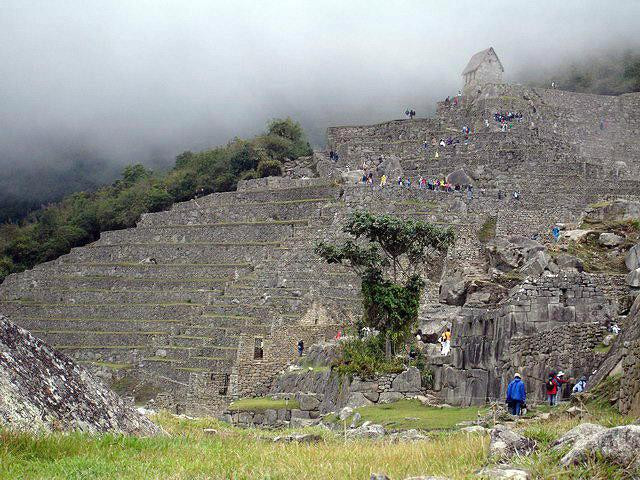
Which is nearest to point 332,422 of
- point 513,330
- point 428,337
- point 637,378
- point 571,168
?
point 513,330

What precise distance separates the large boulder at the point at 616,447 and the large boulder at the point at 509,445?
2.60ft

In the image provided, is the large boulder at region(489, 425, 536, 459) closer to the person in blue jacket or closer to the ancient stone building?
the person in blue jacket

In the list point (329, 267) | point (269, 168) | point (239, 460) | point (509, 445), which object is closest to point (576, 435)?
point (509, 445)

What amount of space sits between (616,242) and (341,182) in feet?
73.5

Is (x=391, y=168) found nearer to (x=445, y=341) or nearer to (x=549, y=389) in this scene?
(x=445, y=341)

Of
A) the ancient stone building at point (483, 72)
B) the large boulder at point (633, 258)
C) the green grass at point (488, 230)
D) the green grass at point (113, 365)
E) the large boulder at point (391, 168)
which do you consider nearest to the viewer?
the large boulder at point (633, 258)

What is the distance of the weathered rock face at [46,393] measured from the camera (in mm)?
7340

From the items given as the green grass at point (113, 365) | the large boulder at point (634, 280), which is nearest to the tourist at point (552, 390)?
the large boulder at point (634, 280)

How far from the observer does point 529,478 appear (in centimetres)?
664

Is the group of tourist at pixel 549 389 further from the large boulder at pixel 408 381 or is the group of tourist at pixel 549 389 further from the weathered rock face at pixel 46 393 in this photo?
the weathered rock face at pixel 46 393

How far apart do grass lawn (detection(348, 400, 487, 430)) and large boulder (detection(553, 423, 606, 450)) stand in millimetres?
8866

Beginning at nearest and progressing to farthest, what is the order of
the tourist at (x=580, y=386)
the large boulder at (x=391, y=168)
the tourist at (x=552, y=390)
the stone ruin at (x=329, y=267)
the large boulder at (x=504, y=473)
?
the large boulder at (x=504, y=473) → the tourist at (x=580, y=386) → the tourist at (x=552, y=390) → the stone ruin at (x=329, y=267) → the large boulder at (x=391, y=168)

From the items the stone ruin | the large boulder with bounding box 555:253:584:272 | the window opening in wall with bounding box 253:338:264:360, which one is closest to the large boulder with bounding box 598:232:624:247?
the large boulder with bounding box 555:253:584:272

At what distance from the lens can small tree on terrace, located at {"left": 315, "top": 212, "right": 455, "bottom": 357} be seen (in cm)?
2688
